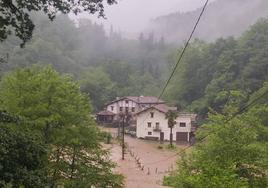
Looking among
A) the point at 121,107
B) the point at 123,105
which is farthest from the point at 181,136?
the point at 121,107

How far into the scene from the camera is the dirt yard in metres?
36.1

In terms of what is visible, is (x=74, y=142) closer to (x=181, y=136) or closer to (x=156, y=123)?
(x=156, y=123)

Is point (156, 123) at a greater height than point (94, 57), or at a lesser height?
lesser

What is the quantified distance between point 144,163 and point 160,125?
59.5ft

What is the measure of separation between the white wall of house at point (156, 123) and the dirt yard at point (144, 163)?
8.98ft

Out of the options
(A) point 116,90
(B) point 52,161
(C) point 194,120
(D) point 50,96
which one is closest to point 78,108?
(D) point 50,96

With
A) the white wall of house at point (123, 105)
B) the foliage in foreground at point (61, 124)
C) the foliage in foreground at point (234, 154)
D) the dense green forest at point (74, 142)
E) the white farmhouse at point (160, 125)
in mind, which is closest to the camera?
the dense green forest at point (74, 142)

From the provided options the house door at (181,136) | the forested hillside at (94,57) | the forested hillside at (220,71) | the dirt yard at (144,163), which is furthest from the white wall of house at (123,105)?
the dirt yard at (144,163)

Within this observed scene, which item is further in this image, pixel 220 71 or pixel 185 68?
pixel 185 68

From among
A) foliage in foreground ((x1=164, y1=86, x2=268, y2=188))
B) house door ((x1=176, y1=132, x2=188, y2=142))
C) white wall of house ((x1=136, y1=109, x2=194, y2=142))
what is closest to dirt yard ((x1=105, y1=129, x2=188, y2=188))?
white wall of house ((x1=136, y1=109, x2=194, y2=142))

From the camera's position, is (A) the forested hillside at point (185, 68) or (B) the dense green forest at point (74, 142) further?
(A) the forested hillside at point (185, 68)

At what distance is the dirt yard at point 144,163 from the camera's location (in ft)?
118

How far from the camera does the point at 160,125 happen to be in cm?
6272

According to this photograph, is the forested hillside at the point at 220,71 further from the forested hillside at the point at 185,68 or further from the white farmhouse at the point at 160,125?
the white farmhouse at the point at 160,125
